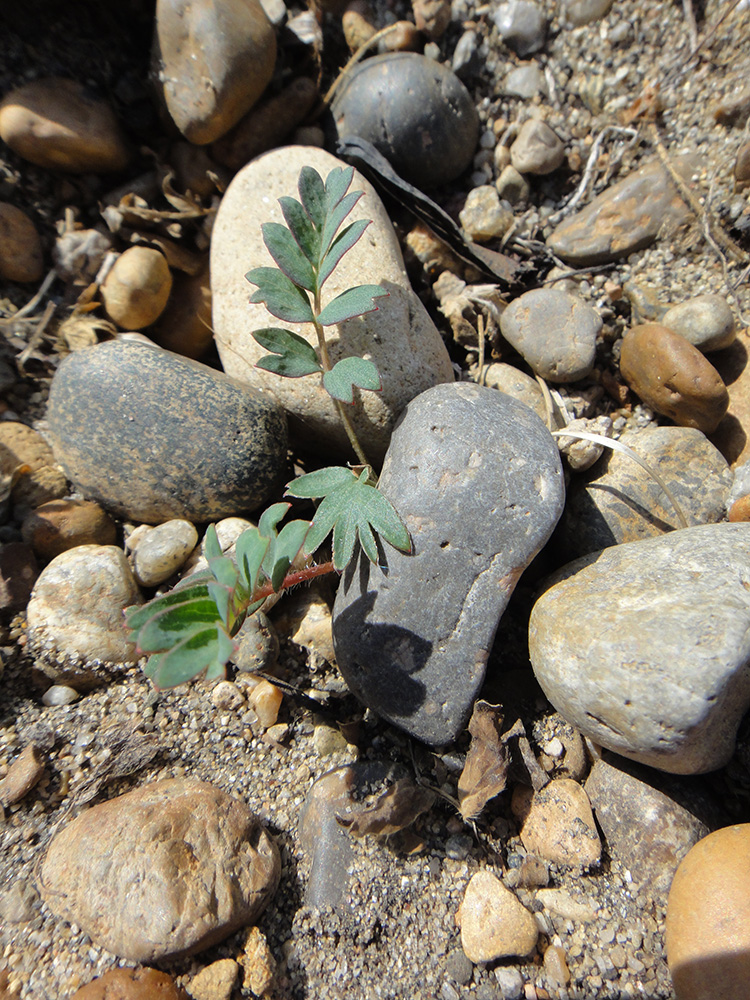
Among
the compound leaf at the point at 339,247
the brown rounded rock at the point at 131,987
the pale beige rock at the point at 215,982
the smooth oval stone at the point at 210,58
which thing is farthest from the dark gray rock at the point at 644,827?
the smooth oval stone at the point at 210,58

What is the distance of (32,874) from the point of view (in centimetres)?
187

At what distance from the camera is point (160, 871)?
1725mm

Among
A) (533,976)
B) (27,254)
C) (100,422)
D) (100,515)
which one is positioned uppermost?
(27,254)

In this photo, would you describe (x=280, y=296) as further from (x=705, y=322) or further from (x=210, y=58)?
(x=705, y=322)

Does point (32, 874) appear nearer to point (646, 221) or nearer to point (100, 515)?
point (100, 515)

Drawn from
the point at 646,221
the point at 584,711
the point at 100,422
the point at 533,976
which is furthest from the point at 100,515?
the point at 646,221

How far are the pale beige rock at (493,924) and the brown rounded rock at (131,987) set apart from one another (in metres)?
0.86

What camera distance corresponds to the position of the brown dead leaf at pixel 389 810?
198cm

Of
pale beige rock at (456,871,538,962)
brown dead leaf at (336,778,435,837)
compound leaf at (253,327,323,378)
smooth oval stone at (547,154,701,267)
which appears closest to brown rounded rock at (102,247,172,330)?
compound leaf at (253,327,323,378)

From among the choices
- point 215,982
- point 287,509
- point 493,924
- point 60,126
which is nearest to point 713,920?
point 493,924

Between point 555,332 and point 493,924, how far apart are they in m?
2.31

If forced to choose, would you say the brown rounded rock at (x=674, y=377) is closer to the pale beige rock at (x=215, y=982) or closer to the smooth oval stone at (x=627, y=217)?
the smooth oval stone at (x=627, y=217)

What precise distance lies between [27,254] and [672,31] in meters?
3.27

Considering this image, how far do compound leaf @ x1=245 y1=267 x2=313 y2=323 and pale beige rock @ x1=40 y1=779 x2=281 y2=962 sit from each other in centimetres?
168
